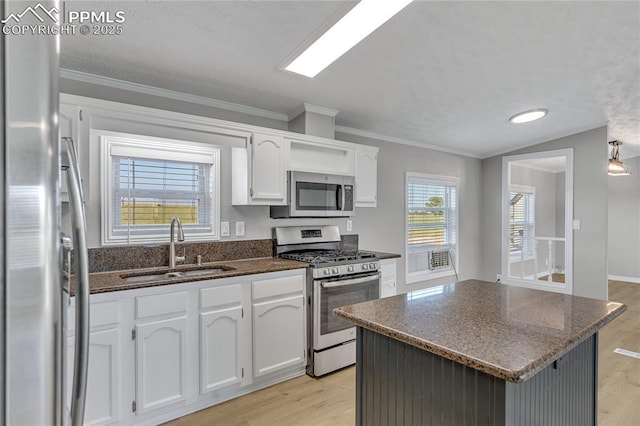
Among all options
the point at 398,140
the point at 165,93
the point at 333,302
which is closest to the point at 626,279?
the point at 398,140

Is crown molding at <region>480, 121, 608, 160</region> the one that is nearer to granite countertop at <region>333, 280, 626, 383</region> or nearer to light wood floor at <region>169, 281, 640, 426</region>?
light wood floor at <region>169, 281, 640, 426</region>

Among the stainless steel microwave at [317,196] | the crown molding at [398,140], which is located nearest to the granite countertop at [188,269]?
the stainless steel microwave at [317,196]

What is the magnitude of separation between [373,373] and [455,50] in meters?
2.20

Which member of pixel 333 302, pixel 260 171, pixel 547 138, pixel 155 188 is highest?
pixel 547 138

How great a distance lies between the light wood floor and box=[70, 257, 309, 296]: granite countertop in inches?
35.7

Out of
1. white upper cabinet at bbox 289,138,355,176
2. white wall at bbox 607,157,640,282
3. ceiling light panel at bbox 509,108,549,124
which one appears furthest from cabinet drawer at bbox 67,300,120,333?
white wall at bbox 607,157,640,282

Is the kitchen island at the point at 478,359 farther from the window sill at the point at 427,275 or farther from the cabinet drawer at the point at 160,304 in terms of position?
the window sill at the point at 427,275

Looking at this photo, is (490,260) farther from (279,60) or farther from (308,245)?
(279,60)

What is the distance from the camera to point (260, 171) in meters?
2.83

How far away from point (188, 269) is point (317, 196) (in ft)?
4.17

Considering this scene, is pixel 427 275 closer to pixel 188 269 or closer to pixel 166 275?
pixel 188 269

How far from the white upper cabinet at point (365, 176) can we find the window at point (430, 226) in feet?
3.37

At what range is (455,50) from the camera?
2.41 metres

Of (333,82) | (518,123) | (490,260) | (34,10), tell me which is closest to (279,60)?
(333,82)
